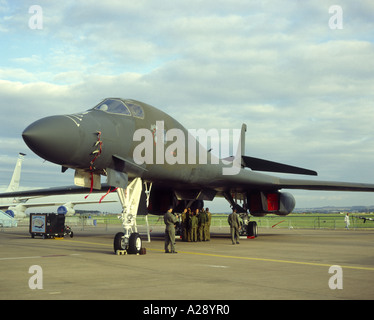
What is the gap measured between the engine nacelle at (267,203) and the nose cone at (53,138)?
13780mm

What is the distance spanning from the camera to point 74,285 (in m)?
7.18

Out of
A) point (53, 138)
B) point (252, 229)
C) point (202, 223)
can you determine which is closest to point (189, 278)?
point (53, 138)

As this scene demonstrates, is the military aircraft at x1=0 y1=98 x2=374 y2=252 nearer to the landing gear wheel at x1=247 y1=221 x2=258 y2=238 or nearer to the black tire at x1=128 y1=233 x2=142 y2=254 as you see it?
the black tire at x1=128 y1=233 x2=142 y2=254

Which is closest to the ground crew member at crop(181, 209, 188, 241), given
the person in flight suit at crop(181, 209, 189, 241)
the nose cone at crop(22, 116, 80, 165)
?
the person in flight suit at crop(181, 209, 189, 241)

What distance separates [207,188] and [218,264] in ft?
30.9

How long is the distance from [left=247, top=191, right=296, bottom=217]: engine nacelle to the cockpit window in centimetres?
1163

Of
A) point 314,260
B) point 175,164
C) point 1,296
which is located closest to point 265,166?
point 175,164

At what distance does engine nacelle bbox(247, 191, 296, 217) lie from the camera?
2283 cm

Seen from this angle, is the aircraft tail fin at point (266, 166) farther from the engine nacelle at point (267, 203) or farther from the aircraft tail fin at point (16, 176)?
the aircraft tail fin at point (16, 176)

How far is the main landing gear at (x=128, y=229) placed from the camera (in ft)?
42.3

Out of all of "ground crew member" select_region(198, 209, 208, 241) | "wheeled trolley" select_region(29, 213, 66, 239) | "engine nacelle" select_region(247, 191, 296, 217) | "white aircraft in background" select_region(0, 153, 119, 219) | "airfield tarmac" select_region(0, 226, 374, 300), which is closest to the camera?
"airfield tarmac" select_region(0, 226, 374, 300)

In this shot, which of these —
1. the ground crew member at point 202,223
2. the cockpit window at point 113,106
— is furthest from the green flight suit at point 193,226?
the cockpit window at point 113,106

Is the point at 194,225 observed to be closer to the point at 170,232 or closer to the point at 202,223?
the point at 202,223
